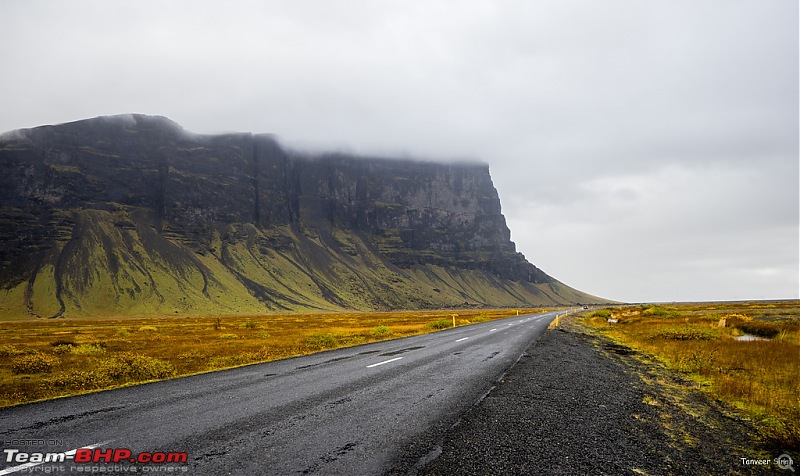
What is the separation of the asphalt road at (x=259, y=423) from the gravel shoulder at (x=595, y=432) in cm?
58

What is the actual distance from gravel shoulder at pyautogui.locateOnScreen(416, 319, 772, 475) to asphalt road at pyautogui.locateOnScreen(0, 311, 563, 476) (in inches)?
22.7

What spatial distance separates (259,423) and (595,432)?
5417 millimetres

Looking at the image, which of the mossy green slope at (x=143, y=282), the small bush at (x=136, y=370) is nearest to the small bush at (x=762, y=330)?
the small bush at (x=136, y=370)

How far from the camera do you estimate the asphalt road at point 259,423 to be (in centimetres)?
536

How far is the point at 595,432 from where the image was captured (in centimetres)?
680

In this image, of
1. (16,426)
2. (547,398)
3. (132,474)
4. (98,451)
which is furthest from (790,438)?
(16,426)

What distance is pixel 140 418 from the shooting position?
7.74 m

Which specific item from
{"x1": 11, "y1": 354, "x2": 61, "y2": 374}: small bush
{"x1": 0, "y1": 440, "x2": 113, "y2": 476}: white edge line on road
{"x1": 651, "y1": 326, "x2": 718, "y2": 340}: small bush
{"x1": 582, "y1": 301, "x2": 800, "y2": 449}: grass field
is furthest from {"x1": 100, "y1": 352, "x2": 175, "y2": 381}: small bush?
{"x1": 651, "y1": 326, "x2": 718, "y2": 340}: small bush

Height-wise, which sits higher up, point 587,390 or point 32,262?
point 32,262

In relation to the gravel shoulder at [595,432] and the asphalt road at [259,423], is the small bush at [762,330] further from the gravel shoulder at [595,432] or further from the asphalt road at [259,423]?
the asphalt road at [259,423]

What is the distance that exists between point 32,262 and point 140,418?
7939 inches

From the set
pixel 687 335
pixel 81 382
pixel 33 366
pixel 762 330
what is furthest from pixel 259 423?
pixel 762 330

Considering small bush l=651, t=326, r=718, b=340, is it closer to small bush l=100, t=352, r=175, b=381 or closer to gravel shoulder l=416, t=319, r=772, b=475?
gravel shoulder l=416, t=319, r=772, b=475

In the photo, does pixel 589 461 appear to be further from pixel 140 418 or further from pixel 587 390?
pixel 140 418
